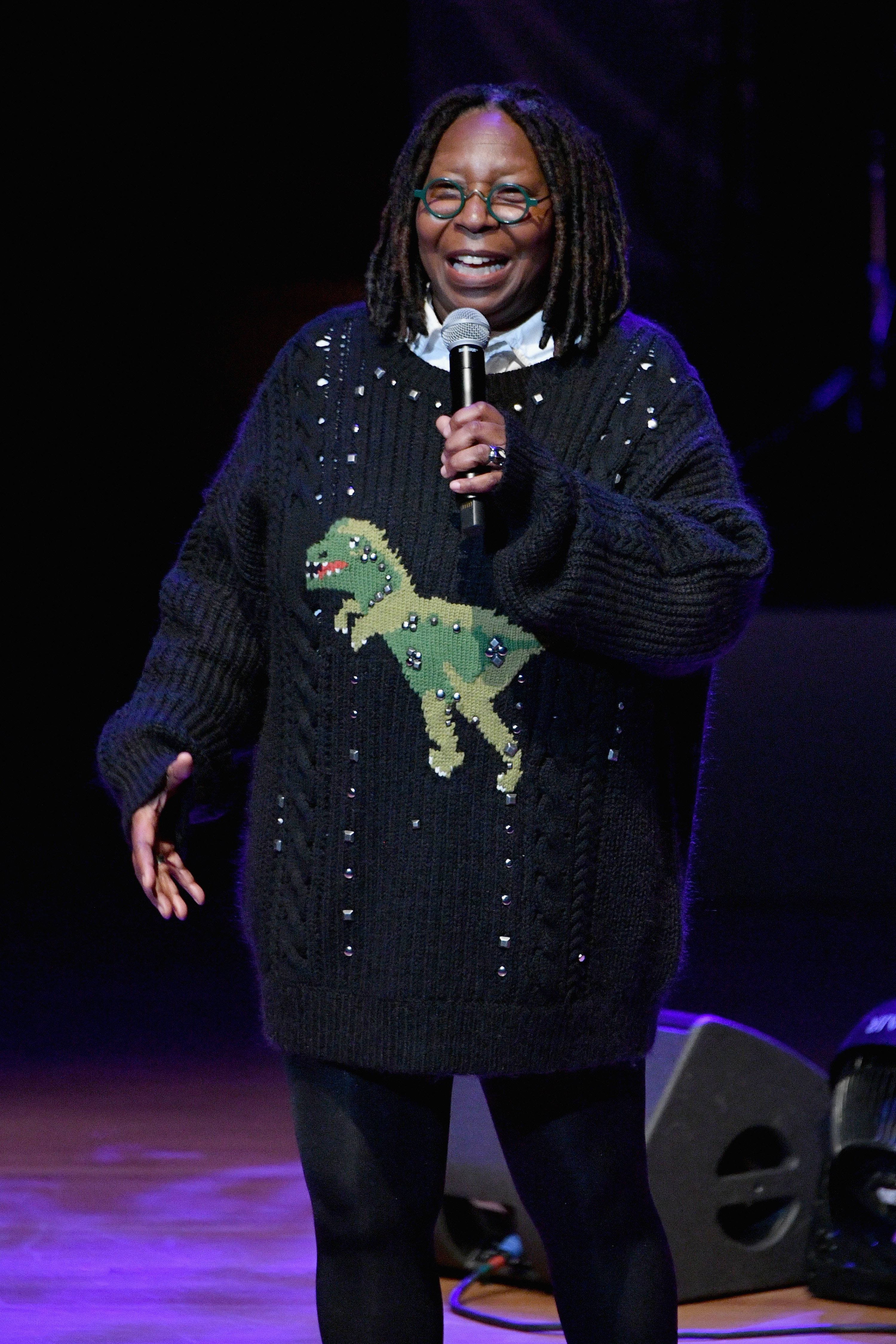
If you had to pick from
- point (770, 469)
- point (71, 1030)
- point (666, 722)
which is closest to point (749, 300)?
point (770, 469)

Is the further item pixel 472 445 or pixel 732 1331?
pixel 732 1331

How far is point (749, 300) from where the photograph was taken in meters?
5.06

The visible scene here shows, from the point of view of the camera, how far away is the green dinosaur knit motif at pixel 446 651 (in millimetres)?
1420

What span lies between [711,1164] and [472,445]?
4.38ft

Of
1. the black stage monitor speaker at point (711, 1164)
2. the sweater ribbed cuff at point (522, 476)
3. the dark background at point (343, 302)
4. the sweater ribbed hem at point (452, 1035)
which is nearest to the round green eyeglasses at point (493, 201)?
the sweater ribbed cuff at point (522, 476)

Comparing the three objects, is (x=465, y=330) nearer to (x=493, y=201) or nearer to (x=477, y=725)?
(x=493, y=201)

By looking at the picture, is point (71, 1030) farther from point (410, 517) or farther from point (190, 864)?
point (410, 517)

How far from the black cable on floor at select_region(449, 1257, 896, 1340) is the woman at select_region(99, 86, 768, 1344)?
72 centimetres

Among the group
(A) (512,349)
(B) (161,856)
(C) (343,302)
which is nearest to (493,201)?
(A) (512,349)

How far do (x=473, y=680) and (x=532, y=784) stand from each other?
10 centimetres

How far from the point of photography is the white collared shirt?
1.51 metres

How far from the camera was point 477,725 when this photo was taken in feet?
4.66

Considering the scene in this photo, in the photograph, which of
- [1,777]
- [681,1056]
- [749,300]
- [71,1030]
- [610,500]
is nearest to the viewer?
[610,500]

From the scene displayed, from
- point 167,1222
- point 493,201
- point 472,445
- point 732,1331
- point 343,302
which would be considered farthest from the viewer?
point 343,302
